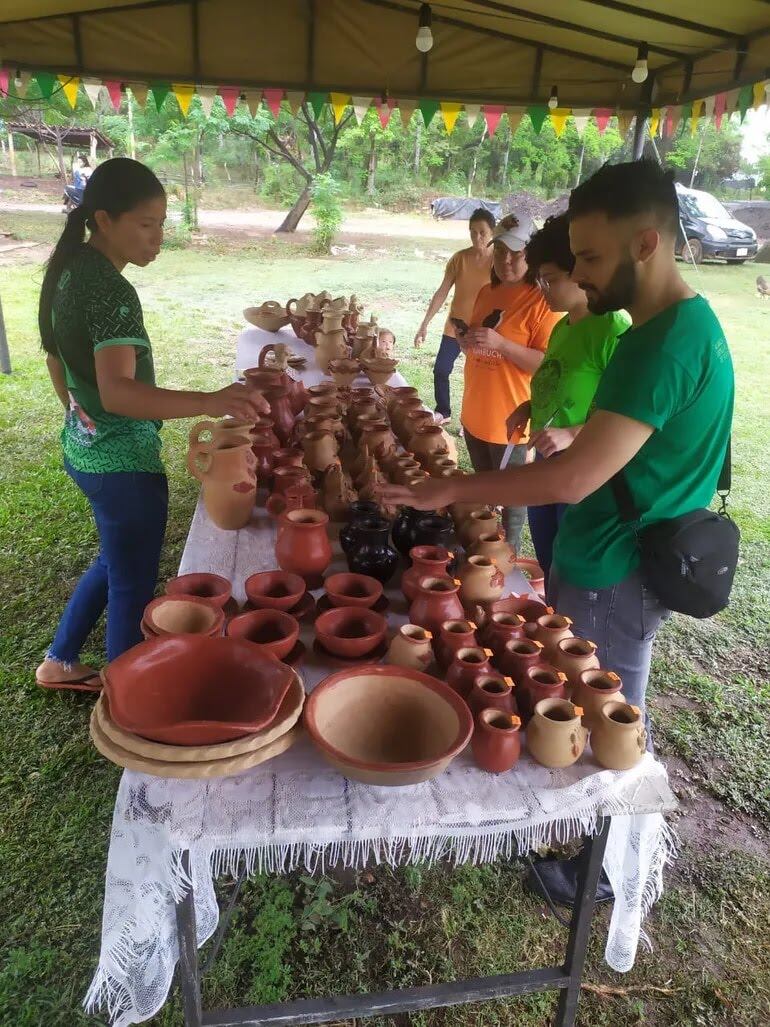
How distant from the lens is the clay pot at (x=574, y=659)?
4.84ft

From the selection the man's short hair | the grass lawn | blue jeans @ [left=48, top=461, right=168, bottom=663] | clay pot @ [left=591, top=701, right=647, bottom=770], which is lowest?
the grass lawn

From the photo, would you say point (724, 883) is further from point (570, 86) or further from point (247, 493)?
point (570, 86)

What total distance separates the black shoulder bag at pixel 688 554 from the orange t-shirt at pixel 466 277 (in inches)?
147

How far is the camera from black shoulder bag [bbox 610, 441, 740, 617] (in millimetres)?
1597

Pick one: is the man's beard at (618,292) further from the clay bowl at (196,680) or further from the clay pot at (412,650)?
the clay bowl at (196,680)

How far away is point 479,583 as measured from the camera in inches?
68.3

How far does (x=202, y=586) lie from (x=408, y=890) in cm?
115

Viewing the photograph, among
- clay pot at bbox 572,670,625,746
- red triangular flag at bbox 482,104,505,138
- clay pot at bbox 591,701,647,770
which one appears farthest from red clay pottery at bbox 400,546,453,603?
red triangular flag at bbox 482,104,505,138

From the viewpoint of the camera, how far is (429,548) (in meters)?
1.75

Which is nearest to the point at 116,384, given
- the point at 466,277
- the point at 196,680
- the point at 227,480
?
the point at 227,480

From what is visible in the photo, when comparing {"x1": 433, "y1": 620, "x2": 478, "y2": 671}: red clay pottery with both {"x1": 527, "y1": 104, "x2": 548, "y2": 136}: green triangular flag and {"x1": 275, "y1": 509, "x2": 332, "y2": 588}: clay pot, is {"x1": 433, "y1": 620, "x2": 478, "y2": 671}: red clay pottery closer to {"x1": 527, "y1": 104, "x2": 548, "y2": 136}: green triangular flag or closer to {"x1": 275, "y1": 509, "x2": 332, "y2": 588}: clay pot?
{"x1": 275, "y1": 509, "x2": 332, "y2": 588}: clay pot

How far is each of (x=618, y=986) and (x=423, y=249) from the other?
15.5 m

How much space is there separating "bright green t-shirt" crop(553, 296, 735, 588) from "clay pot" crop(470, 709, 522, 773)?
1.93ft

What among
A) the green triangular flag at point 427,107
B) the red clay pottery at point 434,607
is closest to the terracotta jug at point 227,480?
the red clay pottery at point 434,607
